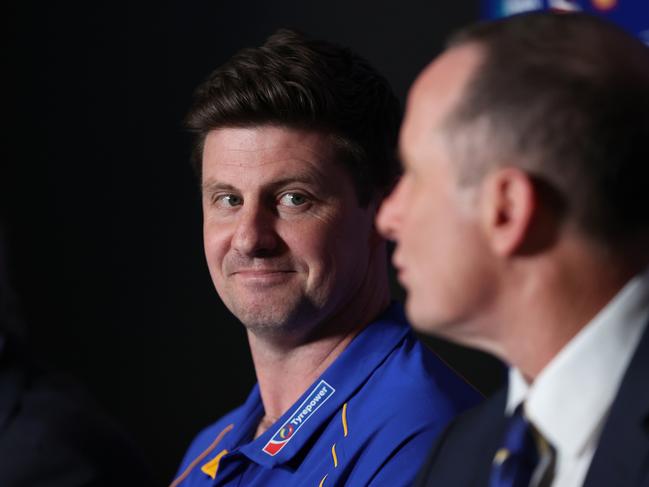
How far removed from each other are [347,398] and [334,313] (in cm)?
17

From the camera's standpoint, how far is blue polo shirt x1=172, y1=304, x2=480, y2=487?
1750mm

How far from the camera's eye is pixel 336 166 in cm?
196

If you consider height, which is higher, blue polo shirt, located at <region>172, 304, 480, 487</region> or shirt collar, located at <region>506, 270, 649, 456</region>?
shirt collar, located at <region>506, 270, 649, 456</region>

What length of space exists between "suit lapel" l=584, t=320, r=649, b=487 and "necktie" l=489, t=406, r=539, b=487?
81mm

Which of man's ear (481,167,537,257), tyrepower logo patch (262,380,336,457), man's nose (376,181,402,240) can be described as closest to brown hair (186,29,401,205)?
tyrepower logo patch (262,380,336,457)

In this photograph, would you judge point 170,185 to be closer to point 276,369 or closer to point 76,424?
point 76,424

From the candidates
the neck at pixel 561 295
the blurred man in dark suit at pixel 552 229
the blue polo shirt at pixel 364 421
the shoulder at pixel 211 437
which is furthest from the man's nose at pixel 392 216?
the shoulder at pixel 211 437

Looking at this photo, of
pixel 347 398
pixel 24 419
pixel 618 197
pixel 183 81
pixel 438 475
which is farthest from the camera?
pixel 183 81

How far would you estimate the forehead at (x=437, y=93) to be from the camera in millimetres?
1205

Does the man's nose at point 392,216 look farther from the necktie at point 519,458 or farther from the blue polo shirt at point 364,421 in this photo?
the blue polo shirt at point 364,421

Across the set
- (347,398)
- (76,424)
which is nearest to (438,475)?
(347,398)

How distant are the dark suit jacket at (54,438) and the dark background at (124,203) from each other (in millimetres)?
1500

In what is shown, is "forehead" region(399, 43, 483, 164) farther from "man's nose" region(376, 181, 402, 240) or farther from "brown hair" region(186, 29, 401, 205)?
"brown hair" region(186, 29, 401, 205)

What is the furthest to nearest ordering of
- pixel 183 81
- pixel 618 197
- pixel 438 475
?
pixel 183 81 → pixel 438 475 → pixel 618 197
